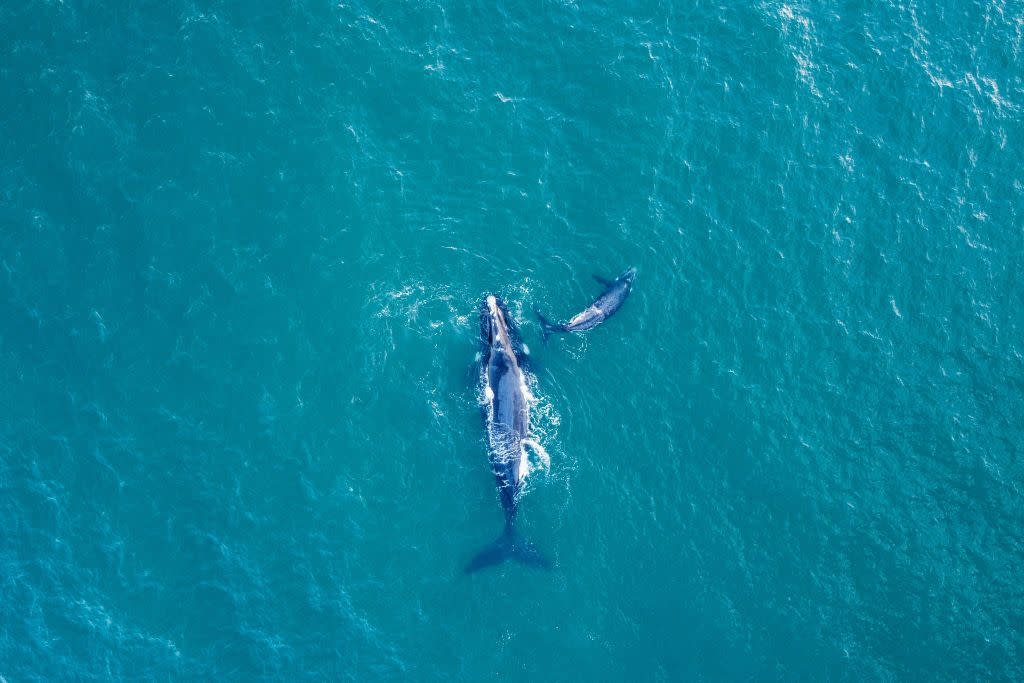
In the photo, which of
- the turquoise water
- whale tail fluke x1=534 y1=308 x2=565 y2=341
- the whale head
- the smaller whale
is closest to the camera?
the turquoise water

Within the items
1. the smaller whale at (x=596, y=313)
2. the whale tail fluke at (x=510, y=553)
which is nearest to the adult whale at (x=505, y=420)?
the whale tail fluke at (x=510, y=553)

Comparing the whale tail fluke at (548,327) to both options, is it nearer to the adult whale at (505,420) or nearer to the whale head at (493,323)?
the adult whale at (505,420)

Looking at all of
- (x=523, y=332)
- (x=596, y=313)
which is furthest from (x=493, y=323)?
(x=596, y=313)

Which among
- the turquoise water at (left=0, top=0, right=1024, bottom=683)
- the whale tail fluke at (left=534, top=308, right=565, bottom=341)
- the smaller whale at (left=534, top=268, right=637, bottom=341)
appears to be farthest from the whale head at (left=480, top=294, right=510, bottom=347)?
the smaller whale at (left=534, top=268, right=637, bottom=341)

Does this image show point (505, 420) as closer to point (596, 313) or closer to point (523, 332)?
point (523, 332)

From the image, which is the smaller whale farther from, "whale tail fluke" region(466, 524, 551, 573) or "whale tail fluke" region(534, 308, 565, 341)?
"whale tail fluke" region(466, 524, 551, 573)
